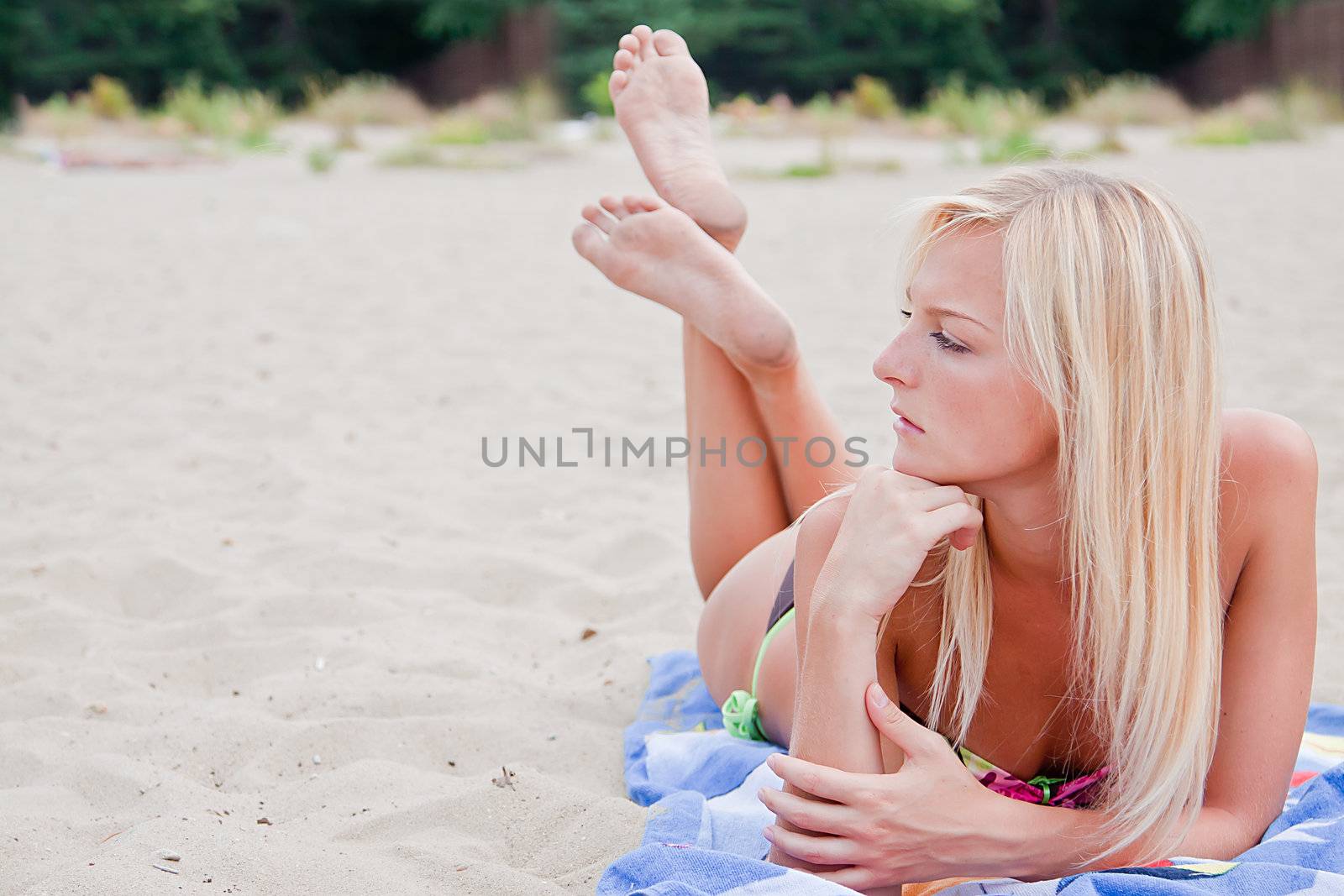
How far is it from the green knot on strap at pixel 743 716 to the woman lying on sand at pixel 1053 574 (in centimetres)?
40

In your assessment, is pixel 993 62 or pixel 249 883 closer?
pixel 249 883

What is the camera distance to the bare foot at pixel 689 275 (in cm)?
219

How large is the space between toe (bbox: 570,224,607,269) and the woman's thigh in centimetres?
66

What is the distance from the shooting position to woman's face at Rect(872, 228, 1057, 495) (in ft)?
4.64

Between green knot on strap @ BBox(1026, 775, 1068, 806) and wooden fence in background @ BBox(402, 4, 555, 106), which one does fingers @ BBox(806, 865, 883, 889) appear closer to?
green knot on strap @ BBox(1026, 775, 1068, 806)

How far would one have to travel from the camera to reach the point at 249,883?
163 centimetres

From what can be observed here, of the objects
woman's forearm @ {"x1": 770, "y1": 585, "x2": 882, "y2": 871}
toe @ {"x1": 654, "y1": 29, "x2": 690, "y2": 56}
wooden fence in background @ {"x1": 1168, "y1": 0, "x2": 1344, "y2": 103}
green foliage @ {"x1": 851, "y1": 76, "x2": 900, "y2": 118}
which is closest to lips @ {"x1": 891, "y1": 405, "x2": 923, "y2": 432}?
woman's forearm @ {"x1": 770, "y1": 585, "x2": 882, "y2": 871}

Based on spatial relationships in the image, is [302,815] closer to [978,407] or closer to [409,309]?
[978,407]

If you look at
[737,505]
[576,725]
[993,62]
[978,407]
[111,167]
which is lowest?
[576,725]

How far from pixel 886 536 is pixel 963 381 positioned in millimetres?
194

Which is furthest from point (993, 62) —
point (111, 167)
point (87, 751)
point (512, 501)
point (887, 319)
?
point (87, 751)

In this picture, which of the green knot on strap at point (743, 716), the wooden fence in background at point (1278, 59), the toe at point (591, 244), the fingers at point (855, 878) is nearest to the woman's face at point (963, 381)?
the fingers at point (855, 878)

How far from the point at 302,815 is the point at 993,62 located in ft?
70.5

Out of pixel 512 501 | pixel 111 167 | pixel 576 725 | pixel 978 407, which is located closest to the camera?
pixel 978 407
